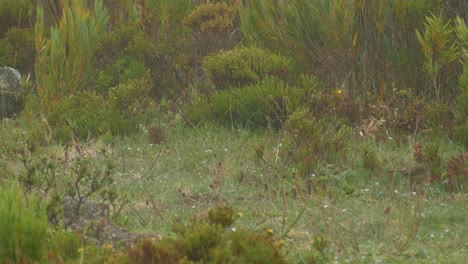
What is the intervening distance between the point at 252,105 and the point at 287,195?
2.68 metres

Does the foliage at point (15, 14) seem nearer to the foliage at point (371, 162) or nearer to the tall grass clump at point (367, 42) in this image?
the tall grass clump at point (367, 42)

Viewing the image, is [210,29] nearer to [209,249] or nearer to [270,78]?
[270,78]

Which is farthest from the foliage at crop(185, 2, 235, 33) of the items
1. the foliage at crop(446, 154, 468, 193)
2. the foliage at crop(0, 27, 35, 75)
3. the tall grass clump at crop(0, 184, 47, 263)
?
the tall grass clump at crop(0, 184, 47, 263)

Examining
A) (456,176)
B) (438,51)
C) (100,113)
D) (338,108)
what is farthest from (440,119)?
(100,113)

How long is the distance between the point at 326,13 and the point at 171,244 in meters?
6.16

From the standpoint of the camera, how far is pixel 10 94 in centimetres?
1055

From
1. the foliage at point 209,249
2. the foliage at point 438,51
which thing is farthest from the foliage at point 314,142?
the foliage at point 209,249

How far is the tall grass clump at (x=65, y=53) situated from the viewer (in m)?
10.6

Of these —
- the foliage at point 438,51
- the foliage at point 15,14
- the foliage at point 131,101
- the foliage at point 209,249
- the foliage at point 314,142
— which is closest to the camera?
the foliage at point 209,249

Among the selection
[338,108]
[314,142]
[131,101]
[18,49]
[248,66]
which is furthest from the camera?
[18,49]

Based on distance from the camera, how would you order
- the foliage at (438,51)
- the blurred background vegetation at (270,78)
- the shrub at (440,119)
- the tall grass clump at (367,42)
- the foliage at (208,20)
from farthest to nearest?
the foliage at (208,20)
the tall grass clump at (367,42)
the foliage at (438,51)
the shrub at (440,119)
the blurred background vegetation at (270,78)

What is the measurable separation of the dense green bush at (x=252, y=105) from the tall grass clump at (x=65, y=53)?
5.92 ft

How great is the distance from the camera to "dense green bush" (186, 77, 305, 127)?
9320 millimetres

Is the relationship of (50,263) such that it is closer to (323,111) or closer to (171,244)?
(171,244)
